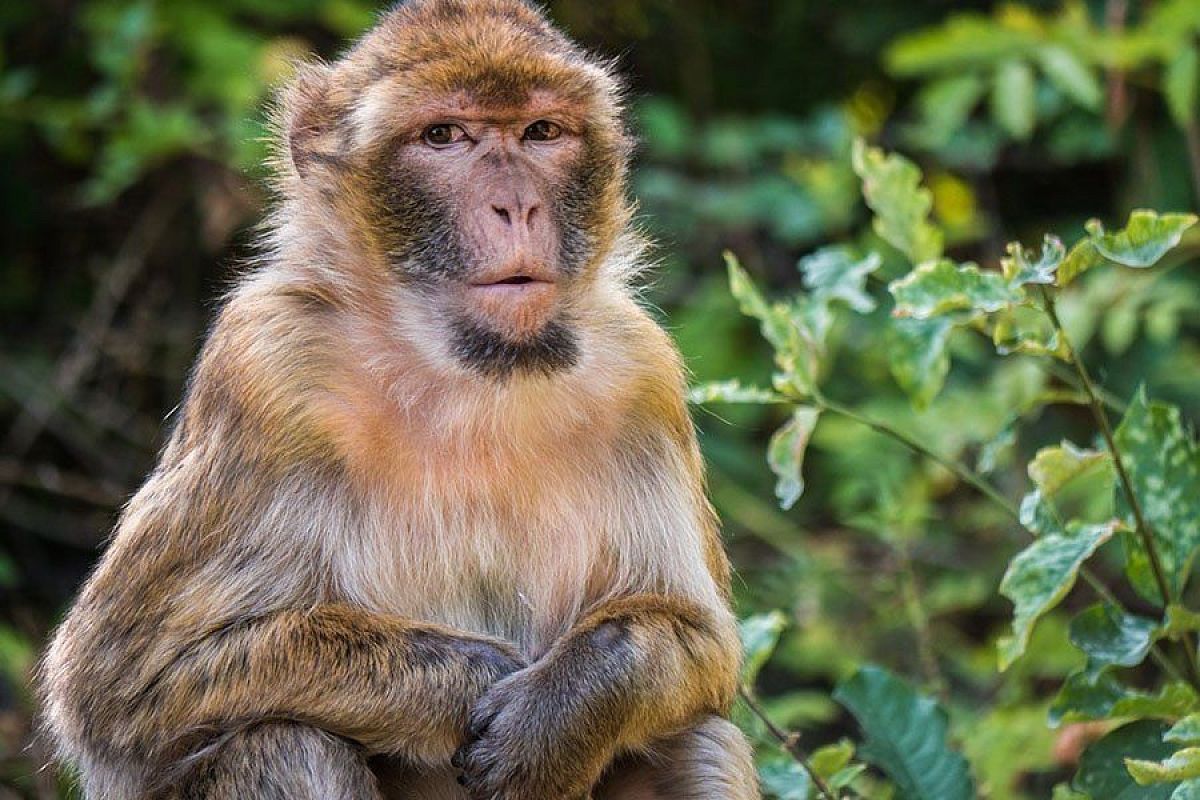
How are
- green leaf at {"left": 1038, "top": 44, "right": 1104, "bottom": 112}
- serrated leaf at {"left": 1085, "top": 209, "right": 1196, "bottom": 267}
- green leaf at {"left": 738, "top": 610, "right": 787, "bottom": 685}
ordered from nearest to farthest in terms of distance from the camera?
1. serrated leaf at {"left": 1085, "top": 209, "right": 1196, "bottom": 267}
2. green leaf at {"left": 738, "top": 610, "right": 787, "bottom": 685}
3. green leaf at {"left": 1038, "top": 44, "right": 1104, "bottom": 112}

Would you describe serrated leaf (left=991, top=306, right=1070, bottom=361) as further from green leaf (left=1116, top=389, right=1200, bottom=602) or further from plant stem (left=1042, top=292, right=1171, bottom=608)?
green leaf (left=1116, top=389, right=1200, bottom=602)

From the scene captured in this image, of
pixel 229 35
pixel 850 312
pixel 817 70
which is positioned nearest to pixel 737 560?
pixel 850 312

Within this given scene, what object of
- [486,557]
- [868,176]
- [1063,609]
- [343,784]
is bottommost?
[1063,609]

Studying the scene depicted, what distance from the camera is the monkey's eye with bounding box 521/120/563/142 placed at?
426cm

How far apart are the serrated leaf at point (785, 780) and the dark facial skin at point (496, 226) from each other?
1192 millimetres

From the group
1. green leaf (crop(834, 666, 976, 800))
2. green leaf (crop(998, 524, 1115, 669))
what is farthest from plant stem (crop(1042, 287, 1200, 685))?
green leaf (crop(834, 666, 976, 800))

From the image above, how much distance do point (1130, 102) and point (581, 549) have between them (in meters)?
4.48

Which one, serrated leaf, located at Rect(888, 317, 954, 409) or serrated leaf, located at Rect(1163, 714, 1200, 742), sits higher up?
serrated leaf, located at Rect(888, 317, 954, 409)

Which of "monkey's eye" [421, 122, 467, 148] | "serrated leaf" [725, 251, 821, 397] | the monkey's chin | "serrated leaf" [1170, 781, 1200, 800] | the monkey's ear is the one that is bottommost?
"serrated leaf" [1170, 781, 1200, 800]

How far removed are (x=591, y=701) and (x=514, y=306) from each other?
2.85ft

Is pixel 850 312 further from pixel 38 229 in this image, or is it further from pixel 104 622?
pixel 104 622

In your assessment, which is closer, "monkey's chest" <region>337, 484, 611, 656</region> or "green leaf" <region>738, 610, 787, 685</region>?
"monkey's chest" <region>337, 484, 611, 656</region>

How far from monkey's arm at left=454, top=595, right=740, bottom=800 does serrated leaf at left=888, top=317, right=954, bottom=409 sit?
76 cm

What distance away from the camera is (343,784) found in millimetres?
3918
